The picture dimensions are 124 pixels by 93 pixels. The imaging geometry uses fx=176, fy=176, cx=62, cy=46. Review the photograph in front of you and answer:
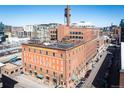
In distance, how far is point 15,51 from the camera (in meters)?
15.0

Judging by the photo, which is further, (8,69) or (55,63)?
(8,69)

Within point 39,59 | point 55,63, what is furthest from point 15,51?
point 55,63

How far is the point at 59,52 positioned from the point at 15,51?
6709mm

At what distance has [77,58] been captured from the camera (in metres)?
10.9
